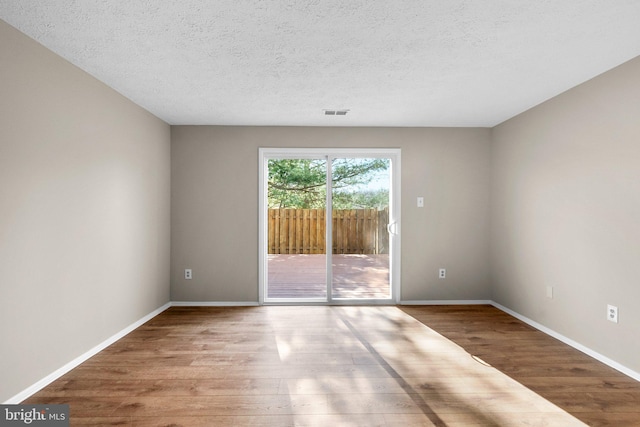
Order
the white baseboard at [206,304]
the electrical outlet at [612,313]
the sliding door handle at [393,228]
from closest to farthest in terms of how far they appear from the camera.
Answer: the electrical outlet at [612,313] < the white baseboard at [206,304] < the sliding door handle at [393,228]

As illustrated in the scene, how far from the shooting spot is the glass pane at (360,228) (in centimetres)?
435

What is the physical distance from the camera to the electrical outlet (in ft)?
8.48

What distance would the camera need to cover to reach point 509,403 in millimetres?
2094

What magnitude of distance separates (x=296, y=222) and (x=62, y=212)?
253 cm

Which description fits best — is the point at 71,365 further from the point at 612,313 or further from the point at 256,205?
the point at 612,313

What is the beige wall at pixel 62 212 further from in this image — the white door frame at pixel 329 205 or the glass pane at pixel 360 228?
the glass pane at pixel 360 228

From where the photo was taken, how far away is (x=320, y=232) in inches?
172

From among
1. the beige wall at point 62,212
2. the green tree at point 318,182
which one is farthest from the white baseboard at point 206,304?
the green tree at point 318,182

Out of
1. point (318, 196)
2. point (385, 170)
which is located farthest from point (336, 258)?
point (385, 170)

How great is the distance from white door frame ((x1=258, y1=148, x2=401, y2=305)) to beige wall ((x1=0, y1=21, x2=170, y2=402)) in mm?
1342

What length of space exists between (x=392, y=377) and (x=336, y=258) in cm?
207

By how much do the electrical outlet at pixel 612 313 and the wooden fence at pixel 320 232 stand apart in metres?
2.28
